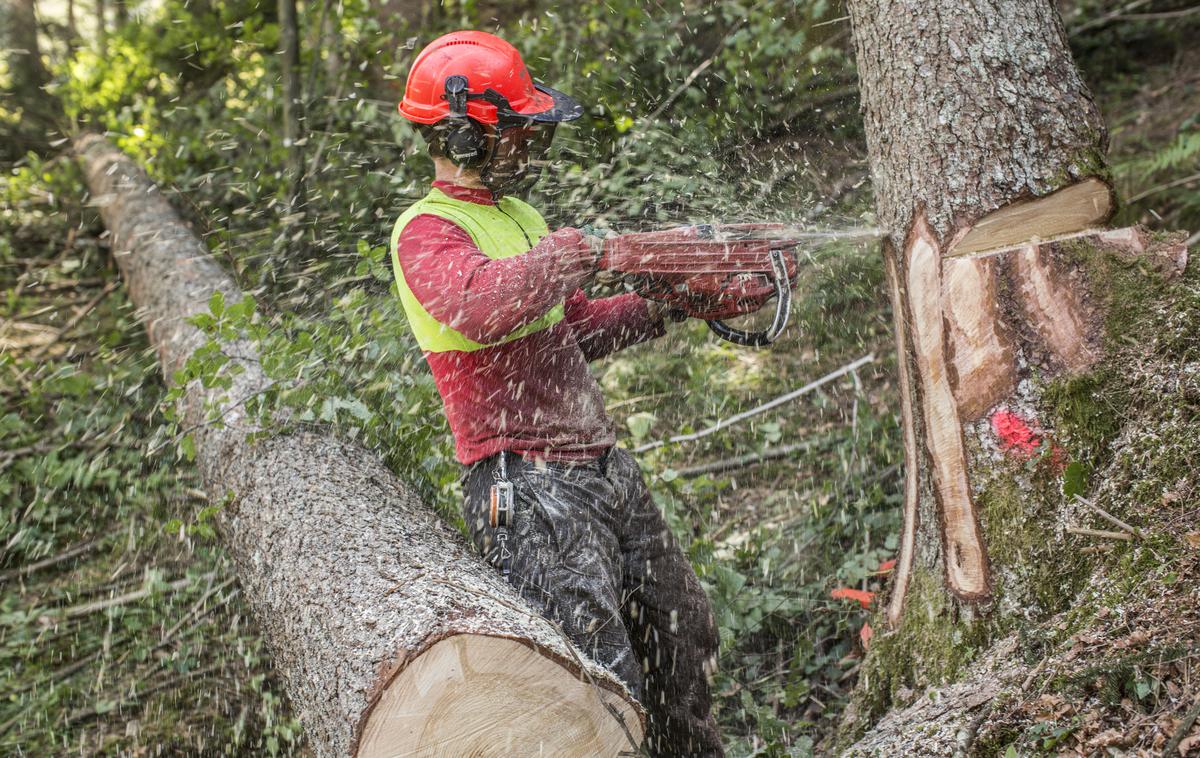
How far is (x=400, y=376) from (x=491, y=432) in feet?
3.83

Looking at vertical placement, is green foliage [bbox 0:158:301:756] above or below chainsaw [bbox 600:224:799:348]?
below

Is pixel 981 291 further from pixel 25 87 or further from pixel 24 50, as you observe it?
pixel 25 87

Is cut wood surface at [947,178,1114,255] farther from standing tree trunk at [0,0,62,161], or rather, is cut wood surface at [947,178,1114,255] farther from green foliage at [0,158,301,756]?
standing tree trunk at [0,0,62,161]

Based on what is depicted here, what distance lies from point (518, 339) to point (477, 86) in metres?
0.67

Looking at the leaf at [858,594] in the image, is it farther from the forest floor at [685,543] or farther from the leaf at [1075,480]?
the leaf at [1075,480]

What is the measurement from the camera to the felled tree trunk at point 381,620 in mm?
1946

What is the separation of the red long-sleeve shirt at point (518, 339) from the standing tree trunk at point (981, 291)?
0.83 meters

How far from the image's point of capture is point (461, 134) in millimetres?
2463

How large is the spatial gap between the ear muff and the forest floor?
1364 mm

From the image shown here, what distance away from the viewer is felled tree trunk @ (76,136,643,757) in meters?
1.95

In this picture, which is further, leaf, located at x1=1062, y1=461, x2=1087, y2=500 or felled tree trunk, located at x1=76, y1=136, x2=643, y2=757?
leaf, located at x1=1062, y1=461, x2=1087, y2=500

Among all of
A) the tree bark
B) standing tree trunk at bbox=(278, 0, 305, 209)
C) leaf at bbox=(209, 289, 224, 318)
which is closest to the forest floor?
leaf at bbox=(209, 289, 224, 318)

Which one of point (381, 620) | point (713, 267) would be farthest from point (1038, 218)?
point (381, 620)

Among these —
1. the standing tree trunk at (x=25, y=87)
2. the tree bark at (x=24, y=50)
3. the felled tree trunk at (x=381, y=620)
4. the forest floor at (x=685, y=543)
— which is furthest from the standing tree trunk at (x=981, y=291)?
the tree bark at (x=24, y=50)
